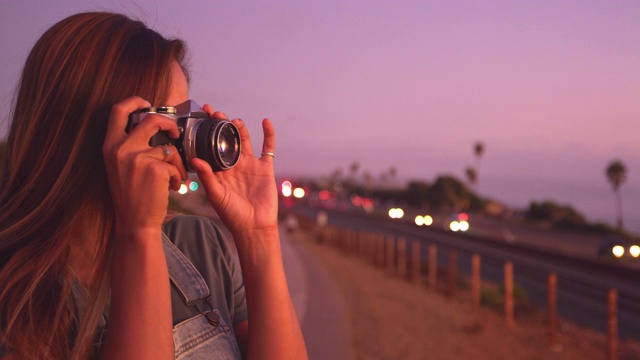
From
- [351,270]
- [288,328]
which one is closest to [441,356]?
[351,270]

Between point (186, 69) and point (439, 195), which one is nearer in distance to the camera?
point (186, 69)

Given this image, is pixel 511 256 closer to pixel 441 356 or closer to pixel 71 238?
pixel 441 356

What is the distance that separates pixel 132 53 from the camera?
1416 millimetres

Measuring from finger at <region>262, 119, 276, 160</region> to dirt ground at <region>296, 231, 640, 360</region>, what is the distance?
10.3 meters

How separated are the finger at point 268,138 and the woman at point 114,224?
94mm

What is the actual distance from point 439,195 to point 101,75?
8287cm

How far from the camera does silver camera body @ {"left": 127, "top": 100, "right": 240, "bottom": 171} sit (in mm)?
1363

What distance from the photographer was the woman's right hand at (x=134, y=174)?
1215 mm

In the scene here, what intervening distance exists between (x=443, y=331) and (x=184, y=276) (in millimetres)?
16478

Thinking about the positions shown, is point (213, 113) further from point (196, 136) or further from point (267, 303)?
point (267, 303)

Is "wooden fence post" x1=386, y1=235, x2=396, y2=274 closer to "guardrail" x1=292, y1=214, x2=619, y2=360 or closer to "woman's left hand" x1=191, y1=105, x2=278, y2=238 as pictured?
"guardrail" x1=292, y1=214, x2=619, y2=360

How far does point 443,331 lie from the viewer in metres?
17.0

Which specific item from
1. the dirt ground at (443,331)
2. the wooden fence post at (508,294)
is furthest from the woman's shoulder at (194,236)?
the wooden fence post at (508,294)

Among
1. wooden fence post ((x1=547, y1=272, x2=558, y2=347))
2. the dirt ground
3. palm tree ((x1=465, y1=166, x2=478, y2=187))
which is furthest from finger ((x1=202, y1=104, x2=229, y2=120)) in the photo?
palm tree ((x1=465, y1=166, x2=478, y2=187))
